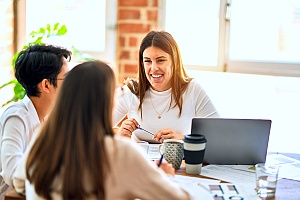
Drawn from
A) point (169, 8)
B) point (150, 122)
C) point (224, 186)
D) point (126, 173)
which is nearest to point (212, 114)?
point (150, 122)

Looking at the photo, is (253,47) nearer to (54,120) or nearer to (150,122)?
(150,122)

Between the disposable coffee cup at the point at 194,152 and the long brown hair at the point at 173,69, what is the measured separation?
2.08 feet

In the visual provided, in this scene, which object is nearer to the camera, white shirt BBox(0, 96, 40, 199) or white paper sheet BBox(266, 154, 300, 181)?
white shirt BBox(0, 96, 40, 199)

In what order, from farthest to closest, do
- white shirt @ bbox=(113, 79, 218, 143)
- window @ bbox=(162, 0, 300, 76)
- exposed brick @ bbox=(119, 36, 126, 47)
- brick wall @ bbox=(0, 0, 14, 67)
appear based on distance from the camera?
exposed brick @ bbox=(119, 36, 126, 47) < brick wall @ bbox=(0, 0, 14, 67) < window @ bbox=(162, 0, 300, 76) < white shirt @ bbox=(113, 79, 218, 143)

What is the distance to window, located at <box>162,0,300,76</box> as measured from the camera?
10.8 feet

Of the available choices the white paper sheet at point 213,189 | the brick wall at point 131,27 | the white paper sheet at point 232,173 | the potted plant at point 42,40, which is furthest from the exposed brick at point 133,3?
the white paper sheet at point 213,189

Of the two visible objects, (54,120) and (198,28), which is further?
(198,28)

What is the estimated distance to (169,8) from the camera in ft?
11.4

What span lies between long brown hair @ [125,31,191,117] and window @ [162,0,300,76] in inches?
28.3

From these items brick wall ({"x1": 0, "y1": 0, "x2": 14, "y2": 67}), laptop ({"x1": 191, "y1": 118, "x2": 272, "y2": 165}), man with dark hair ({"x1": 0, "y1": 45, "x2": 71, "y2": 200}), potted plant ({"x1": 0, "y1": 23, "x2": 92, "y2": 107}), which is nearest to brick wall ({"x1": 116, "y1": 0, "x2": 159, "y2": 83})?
potted plant ({"x1": 0, "y1": 23, "x2": 92, "y2": 107})

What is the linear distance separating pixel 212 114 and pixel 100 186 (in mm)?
1376

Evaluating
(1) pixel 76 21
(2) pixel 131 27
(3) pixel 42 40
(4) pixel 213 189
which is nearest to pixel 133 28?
(2) pixel 131 27

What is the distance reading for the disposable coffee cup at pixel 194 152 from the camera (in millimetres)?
2039

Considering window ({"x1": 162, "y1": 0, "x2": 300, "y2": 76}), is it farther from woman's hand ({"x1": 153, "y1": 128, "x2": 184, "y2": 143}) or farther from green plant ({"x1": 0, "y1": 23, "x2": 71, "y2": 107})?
woman's hand ({"x1": 153, "y1": 128, "x2": 184, "y2": 143})
